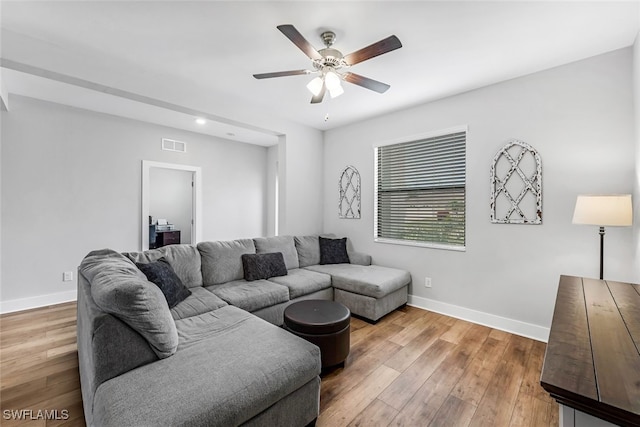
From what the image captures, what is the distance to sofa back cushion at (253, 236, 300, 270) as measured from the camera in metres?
3.57

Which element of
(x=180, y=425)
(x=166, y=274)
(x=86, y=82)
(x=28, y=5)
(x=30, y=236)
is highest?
(x=28, y=5)

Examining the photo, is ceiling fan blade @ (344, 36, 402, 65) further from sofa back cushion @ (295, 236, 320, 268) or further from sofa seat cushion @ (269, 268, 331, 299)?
sofa back cushion @ (295, 236, 320, 268)

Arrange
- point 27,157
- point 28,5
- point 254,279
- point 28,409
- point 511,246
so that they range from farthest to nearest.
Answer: point 27,157 → point 254,279 → point 511,246 → point 28,5 → point 28,409

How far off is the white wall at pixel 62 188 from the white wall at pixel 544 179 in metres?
4.31

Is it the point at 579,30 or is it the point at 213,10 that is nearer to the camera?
the point at 213,10

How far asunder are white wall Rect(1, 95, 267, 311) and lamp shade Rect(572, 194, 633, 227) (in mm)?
5433

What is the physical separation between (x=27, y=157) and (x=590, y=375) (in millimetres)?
5431

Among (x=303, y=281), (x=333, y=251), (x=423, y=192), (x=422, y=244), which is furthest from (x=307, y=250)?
(x=423, y=192)

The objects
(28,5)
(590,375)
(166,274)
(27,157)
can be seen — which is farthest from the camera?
(27,157)

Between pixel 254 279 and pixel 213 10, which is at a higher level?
pixel 213 10

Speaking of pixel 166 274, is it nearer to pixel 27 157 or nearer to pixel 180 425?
pixel 180 425

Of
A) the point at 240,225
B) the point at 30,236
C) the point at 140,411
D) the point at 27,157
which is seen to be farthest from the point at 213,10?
the point at 240,225

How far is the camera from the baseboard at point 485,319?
2760 mm

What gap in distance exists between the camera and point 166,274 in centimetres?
Result: 243
